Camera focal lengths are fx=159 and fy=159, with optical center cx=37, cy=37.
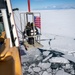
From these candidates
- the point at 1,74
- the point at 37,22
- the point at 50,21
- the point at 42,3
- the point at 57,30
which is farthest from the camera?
the point at 50,21

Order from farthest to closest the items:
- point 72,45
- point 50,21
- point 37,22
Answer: point 50,21, point 37,22, point 72,45

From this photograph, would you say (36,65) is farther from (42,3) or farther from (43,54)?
(42,3)

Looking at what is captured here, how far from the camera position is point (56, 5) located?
21.2ft

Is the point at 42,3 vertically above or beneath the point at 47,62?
above

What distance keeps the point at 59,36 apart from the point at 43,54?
6.07 feet

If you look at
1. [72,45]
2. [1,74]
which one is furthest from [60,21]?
[1,74]

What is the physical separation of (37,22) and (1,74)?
14.7ft

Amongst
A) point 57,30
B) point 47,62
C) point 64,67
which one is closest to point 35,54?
point 47,62

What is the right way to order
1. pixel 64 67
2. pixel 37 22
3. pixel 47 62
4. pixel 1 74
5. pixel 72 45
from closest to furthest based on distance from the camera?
pixel 1 74 < pixel 64 67 < pixel 47 62 < pixel 72 45 < pixel 37 22

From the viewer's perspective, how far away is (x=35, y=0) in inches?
246

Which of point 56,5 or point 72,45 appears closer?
point 72,45

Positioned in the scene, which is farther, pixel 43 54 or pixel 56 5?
pixel 56 5

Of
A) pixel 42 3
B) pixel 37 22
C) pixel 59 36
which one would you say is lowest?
pixel 59 36

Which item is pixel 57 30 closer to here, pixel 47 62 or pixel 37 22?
pixel 37 22
